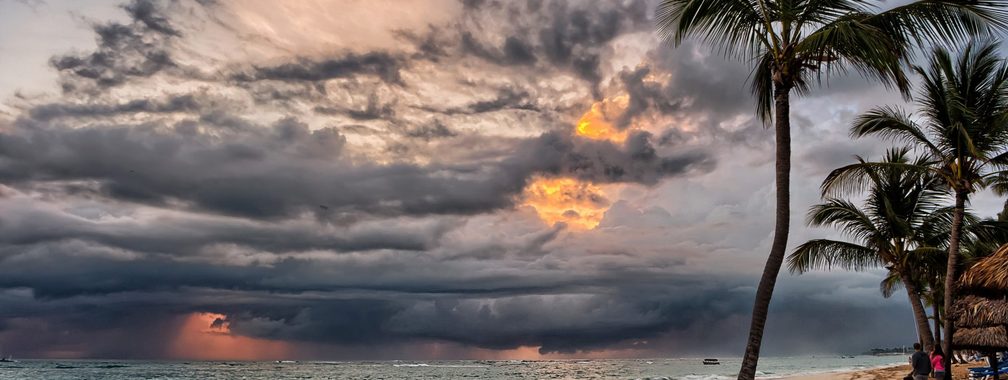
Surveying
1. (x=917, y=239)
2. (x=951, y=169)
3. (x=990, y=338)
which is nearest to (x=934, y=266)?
Result: (x=917, y=239)

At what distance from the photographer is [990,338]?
19.2 m

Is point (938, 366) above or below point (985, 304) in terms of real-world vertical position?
below

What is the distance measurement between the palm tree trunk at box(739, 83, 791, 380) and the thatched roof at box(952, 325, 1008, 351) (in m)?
11.7

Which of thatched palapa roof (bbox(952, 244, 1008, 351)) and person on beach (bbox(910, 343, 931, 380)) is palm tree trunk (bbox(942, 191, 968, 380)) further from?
person on beach (bbox(910, 343, 931, 380))

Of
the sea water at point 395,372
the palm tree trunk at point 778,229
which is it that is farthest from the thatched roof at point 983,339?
the sea water at point 395,372

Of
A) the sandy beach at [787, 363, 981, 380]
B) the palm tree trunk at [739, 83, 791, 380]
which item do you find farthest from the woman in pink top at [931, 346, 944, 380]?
the sandy beach at [787, 363, 981, 380]

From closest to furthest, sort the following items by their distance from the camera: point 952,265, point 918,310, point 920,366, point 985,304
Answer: point 985,304
point 920,366
point 952,265
point 918,310

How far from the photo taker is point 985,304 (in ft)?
54.1

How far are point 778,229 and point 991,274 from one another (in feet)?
22.1

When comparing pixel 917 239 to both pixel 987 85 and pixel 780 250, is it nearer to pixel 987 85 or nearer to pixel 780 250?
pixel 987 85

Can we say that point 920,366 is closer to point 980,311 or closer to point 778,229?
point 980,311

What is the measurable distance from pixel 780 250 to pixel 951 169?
418 inches

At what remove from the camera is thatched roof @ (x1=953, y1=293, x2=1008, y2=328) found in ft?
52.4

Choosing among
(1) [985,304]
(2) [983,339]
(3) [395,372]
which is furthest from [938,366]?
(3) [395,372]
